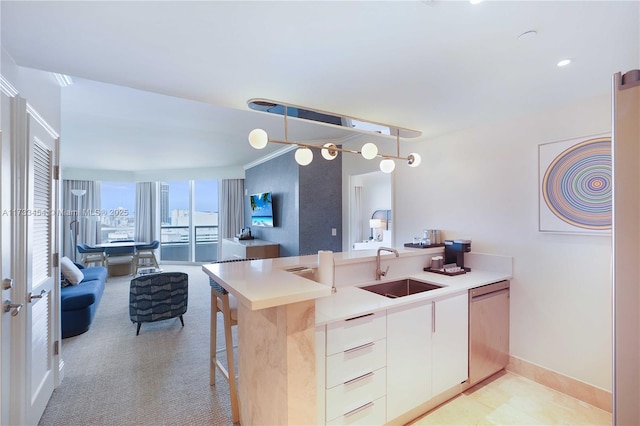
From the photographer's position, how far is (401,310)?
1838 millimetres

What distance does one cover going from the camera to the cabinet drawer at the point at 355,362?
1529 millimetres

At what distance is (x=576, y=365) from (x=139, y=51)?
370cm

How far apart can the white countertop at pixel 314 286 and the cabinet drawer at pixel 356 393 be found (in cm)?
38

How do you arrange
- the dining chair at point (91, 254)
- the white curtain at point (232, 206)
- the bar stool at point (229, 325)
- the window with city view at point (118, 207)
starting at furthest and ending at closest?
1. the white curtain at point (232, 206)
2. the window with city view at point (118, 207)
3. the dining chair at point (91, 254)
4. the bar stool at point (229, 325)

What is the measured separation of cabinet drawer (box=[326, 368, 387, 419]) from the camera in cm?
153

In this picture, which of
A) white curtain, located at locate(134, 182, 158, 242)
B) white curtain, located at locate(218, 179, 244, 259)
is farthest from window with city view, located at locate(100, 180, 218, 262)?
white curtain, located at locate(218, 179, 244, 259)

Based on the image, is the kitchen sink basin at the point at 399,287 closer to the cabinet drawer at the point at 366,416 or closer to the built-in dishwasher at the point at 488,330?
the built-in dishwasher at the point at 488,330

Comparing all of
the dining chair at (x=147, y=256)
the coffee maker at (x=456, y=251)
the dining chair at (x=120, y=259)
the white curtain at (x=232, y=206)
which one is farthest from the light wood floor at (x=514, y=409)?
the dining chair at (x=120, y=259)

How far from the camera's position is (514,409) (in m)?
2.09

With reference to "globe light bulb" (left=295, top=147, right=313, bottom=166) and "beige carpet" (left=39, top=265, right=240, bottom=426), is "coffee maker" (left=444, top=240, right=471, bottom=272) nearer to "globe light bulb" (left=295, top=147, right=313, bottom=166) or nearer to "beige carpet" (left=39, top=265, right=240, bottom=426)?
"globe light bulb" (left=295, top=147, right=313, bottom=166)

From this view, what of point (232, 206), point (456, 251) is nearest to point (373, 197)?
point (232, 206)

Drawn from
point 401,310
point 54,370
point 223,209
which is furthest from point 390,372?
point 223,209

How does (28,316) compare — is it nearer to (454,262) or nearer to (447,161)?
(454,262)

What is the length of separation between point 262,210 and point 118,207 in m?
4.42
